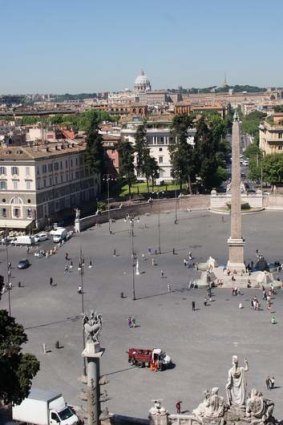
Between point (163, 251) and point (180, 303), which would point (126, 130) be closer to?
point (163, 251)

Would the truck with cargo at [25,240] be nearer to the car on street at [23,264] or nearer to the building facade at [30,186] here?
the building facade at [30,186]

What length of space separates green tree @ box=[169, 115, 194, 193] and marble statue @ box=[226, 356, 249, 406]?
5448cm

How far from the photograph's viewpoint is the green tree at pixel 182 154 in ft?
246

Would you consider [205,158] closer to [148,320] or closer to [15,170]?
[15,170]

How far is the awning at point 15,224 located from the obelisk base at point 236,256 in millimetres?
22978

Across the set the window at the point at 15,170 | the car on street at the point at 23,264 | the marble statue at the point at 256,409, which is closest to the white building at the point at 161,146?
the window at the point at 15,170

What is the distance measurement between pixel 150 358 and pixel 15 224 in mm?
36528

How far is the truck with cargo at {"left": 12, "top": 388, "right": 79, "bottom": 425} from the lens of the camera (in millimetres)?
24062

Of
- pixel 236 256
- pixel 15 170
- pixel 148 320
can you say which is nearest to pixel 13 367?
pixel 148 320

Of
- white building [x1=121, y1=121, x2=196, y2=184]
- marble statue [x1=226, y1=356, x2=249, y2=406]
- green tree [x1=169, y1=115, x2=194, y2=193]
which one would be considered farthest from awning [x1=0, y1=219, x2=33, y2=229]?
marble statue [x1=226, y1=356, x2=249, y2=406]

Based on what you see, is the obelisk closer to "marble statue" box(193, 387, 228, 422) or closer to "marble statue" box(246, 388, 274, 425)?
"marble statue" box(193, 387, 228, 422)

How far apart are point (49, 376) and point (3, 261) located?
78.0 ft

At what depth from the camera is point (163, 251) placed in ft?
179

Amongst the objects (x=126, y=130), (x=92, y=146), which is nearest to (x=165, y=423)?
(x=92, y=146)
